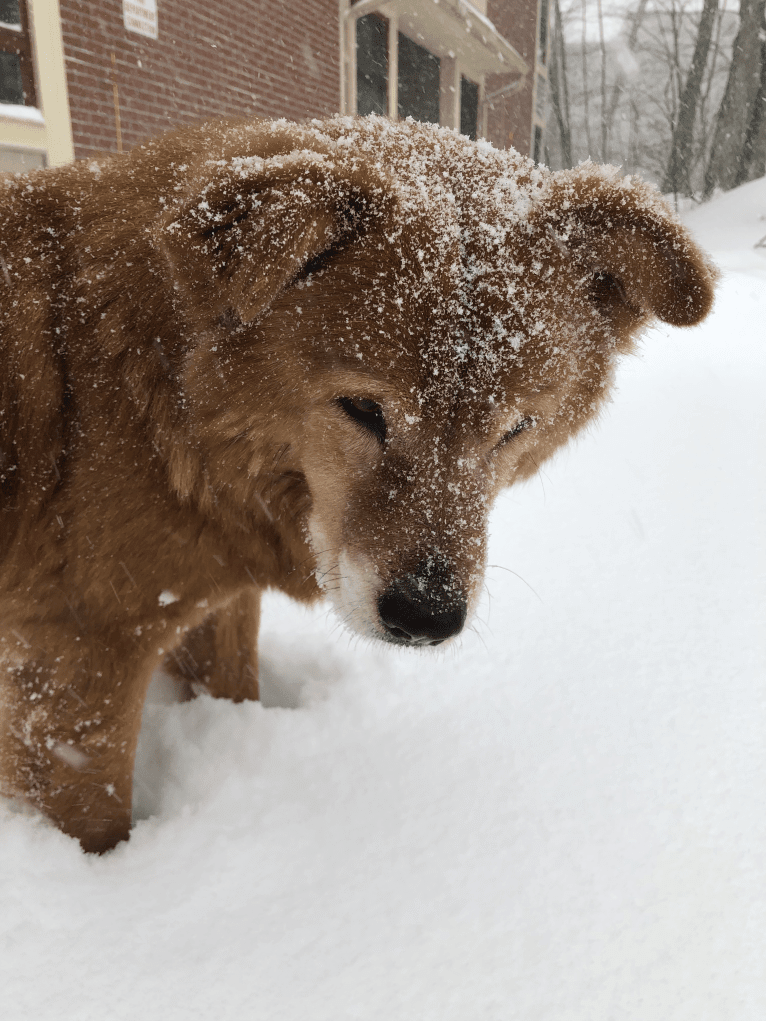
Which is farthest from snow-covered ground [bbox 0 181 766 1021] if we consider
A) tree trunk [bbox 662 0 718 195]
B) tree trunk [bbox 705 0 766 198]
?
tree trunk [bbox 662 0 718 195]

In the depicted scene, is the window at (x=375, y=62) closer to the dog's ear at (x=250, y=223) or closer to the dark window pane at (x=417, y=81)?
the dark window pane at (x=417, y=81)

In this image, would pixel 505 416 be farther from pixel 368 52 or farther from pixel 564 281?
pixel 368 52

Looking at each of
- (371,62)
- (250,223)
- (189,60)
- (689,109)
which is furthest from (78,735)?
(689,109)

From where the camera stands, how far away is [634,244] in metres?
1.46

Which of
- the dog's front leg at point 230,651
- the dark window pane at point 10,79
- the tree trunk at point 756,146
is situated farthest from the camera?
the tree trunk at point 756,146

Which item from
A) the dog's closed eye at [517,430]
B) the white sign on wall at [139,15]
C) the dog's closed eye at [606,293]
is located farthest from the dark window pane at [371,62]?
the dog's closed eye at [517,430]

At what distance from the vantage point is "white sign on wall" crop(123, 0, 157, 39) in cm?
734

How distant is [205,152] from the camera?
1515mm

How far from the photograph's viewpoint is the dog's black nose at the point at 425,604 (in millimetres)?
1337

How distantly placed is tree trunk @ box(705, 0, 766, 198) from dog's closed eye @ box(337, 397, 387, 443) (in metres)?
18.7

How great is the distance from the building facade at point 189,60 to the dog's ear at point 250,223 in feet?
8.94

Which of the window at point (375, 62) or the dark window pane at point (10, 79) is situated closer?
the dark window pane at point (10, 79)

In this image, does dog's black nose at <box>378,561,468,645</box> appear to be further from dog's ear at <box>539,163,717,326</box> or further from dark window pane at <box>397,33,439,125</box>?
dark window pane at <box>397,33,439,125</box>

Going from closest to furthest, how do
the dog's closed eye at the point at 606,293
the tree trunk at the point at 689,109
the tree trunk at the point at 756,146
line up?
the dog's closed eye at the point at 606,293 → the tree trunk at the point at 756,146 → the tree trunk at the point at 689,109
